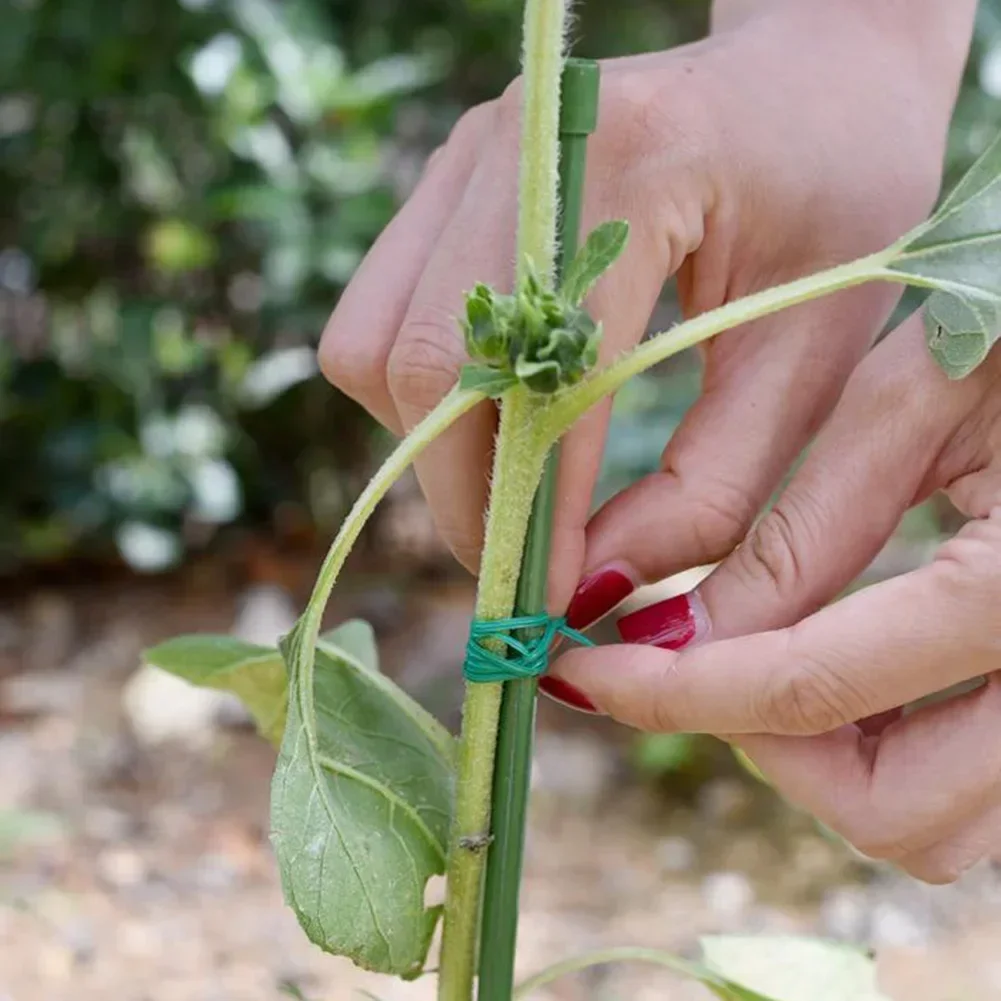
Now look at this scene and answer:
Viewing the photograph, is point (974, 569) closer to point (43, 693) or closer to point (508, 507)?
point (508, 507)

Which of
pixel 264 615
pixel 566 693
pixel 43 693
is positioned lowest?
pixel 566 693

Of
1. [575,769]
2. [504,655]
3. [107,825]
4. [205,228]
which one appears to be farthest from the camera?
[205,228]

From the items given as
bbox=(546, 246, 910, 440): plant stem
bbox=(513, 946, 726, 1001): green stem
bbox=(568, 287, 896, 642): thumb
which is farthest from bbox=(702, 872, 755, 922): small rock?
bbox=(546, 246, 910, 440): plant stem

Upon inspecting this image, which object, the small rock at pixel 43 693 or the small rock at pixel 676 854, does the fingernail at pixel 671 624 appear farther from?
the small rock at pixel 43 693

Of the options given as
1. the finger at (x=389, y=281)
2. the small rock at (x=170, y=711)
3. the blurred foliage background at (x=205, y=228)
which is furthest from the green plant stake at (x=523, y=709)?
the small rock at (x=170, y=711)

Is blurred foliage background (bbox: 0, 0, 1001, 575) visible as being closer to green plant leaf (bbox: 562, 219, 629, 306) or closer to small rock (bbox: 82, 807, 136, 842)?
small rock (bbox: 82, 807, 136, 842)

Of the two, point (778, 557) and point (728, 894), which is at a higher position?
point (728, 894)

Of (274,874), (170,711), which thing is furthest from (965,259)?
(170,711)
